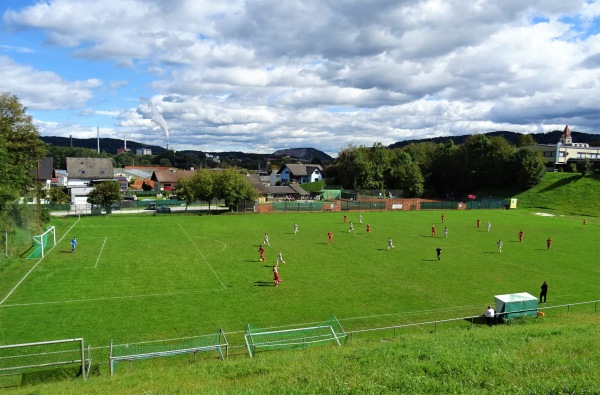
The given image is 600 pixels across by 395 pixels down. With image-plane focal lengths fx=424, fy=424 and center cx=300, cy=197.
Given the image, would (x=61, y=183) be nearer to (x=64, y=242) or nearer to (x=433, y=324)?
(x=64, y=242)

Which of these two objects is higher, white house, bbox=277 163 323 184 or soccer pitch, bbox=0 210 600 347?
white house, bbox=277 163 323 184

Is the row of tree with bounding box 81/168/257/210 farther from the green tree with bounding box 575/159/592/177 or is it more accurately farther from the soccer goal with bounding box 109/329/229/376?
the green tree with bounding box 575/159/592/177

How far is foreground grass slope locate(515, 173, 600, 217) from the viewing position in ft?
244

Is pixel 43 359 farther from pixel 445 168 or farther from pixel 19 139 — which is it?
pixel 445 168

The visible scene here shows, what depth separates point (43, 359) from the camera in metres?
15.7

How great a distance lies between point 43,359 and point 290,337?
9.36 metres

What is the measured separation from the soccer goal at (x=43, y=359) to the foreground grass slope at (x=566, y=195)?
77787 mm

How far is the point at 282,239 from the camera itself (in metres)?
42.3

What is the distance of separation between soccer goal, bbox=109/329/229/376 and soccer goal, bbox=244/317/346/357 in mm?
1084

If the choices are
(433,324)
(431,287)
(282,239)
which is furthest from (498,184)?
(433,324)

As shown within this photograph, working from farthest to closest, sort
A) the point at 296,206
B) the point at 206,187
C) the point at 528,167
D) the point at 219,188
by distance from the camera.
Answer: the point at 528,167
the point at 296,206
the point at 219,188
the point at 206,187

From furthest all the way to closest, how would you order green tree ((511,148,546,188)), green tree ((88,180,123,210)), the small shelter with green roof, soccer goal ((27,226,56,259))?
green tree ((511,148,546,188)) → green tree ((88,180,123,210)) → soccer goal ((27,226,56,259)) → the small shelter with green roof

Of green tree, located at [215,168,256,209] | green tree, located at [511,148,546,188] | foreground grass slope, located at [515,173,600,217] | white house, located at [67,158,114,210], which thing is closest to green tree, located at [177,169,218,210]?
green tree, located at [215,168,256,209]

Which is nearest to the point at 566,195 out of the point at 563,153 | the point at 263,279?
the point at 563,153
